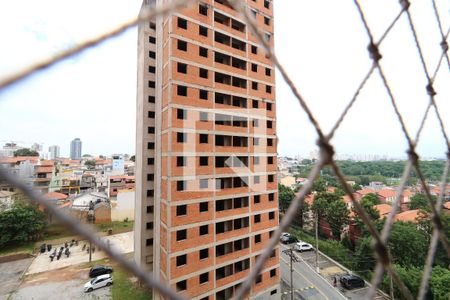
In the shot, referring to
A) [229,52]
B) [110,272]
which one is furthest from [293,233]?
[229,52]

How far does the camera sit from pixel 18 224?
51.2ft

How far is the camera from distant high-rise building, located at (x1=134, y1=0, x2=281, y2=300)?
8.26 m

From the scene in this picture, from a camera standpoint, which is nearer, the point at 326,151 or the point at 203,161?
the point at 326,151

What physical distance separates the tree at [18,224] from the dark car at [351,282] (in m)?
17.2

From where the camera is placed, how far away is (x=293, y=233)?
19.7m

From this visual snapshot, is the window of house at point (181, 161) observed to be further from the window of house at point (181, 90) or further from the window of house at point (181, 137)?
the window of house at point (181, 90)

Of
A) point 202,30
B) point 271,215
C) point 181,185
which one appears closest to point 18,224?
point 181,185

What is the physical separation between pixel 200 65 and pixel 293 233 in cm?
1571

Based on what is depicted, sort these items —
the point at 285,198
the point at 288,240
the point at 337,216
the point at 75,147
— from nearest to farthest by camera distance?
1. the point at 337,216
2. the point at 288,240
3. the point at 285,198
4. the point at 75,147

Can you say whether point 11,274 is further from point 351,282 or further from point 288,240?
point 351,282

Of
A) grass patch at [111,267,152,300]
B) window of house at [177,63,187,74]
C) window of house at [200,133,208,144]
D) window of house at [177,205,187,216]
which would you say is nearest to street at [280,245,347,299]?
grass patch at [111,267,152,300]

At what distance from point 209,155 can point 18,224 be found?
14.9 m

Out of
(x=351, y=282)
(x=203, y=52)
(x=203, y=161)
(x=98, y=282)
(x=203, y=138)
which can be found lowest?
(x=351, y=282)

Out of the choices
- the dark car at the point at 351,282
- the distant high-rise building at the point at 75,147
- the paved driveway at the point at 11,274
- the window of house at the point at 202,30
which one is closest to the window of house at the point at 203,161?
the window of house at the point at 202,30
